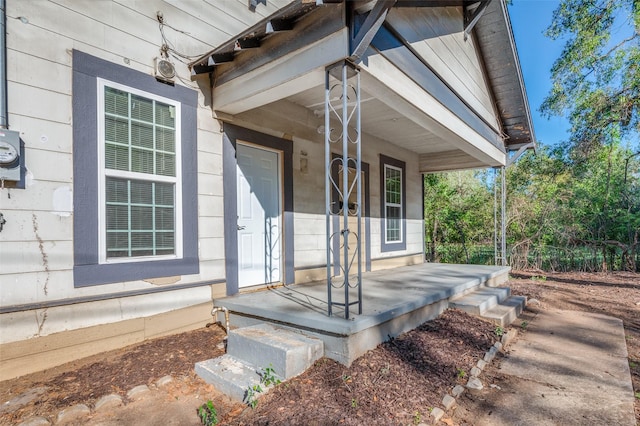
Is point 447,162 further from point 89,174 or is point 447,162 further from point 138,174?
point 89,174

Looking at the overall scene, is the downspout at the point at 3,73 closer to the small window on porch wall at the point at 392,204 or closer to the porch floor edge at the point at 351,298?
the porch floor edge at the point at 351,298

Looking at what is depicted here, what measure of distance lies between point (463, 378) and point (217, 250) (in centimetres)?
274

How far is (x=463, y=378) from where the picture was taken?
8.63 feet

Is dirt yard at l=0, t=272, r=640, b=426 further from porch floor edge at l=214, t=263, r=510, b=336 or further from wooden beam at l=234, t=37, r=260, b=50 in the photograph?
wooden beam at l=234, t=37, r=260, b=50

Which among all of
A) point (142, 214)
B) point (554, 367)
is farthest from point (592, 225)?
point (142, 214)

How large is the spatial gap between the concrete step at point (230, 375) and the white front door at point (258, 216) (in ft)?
5.29

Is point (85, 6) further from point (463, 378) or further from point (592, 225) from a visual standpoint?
point (592, 225)

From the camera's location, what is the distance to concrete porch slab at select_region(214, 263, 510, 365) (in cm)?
261

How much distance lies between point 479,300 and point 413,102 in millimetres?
2666

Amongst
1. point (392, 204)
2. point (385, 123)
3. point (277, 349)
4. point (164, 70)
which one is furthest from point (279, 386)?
point (392, 204)

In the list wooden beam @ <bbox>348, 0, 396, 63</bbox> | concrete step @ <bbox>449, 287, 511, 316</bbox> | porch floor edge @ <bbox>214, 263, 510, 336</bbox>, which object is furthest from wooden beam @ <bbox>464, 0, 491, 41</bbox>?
concrete step @ <bbox>449, 287, 511, 316</bbox>

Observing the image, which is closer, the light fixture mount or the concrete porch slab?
the concrete porch slab

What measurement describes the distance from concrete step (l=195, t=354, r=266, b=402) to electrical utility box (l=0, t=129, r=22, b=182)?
1.99 metres

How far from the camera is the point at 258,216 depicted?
4.48m
